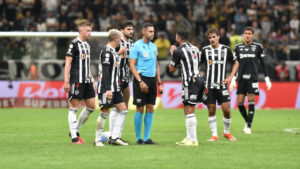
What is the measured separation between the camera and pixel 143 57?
38.7 feet

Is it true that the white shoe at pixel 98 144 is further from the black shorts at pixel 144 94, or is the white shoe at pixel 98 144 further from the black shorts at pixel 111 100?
the black shorts at pixel 144 94

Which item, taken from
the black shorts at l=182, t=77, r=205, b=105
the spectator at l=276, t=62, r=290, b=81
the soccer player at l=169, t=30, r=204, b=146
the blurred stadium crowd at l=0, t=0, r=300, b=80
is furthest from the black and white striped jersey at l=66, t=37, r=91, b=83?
the spectator at l=276, t=62, r=290, b=81

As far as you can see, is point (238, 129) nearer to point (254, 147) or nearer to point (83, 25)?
point (254, 147)

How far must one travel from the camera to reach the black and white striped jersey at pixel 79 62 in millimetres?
11727

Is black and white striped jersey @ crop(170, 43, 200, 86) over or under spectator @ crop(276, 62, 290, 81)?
over

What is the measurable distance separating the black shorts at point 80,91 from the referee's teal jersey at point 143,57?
3.29 ft

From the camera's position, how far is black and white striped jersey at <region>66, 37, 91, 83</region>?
11727mm

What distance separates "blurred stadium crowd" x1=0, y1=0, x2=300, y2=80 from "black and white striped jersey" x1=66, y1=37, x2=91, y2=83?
13.2m

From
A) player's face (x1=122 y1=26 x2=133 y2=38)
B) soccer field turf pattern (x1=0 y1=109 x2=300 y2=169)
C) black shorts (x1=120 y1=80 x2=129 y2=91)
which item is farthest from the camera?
black shorts (x1=120 y1=80 x2=129 y2=91)

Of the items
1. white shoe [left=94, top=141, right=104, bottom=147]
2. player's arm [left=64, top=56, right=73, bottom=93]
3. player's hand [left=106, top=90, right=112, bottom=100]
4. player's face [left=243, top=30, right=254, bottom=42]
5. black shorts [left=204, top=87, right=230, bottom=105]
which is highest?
player's face [left=243, top=30, right=254, bottom=42]

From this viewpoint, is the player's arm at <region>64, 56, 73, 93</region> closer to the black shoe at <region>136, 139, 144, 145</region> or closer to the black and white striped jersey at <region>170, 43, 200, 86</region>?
the black shoe at <region>136, 139, 144, 145</region>

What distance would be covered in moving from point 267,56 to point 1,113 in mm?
11081

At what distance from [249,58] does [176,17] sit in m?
13.6

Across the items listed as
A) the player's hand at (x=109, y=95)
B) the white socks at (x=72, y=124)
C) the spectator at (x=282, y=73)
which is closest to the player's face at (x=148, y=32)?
the player's hand at (x=109, y=95)
